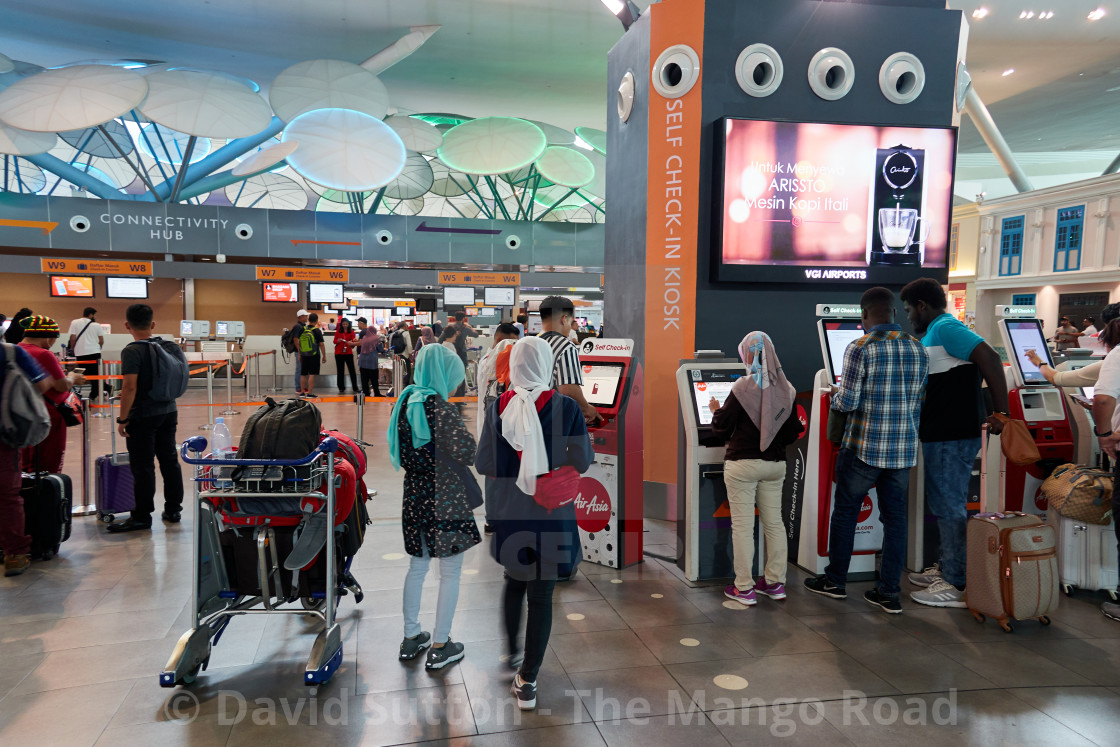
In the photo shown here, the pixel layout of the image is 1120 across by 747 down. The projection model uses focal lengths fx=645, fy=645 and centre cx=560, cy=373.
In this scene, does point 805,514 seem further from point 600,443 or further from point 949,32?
point 949,32

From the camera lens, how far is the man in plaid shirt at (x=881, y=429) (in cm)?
330

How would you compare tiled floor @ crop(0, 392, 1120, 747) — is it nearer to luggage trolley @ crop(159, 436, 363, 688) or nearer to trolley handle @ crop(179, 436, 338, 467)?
luggage trolley @ crop(159, 436, 363, 688)

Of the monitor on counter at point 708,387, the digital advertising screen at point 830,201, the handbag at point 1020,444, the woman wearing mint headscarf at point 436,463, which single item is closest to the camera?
the woman wearing mint headscarf at point 436,463

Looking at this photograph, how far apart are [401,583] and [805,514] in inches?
98.3

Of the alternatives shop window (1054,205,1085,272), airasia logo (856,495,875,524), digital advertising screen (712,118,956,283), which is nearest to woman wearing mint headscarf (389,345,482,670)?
airasia logo (856,495,875,524)

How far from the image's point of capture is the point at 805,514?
4023 millimetres

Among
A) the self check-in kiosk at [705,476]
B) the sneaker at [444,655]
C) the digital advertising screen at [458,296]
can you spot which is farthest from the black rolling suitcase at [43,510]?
the digital advertising screen at [458,296]

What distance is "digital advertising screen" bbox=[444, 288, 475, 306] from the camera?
57.7 feet

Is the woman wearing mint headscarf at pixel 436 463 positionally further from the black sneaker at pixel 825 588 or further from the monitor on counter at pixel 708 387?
the black sneaker at pixel 825 588

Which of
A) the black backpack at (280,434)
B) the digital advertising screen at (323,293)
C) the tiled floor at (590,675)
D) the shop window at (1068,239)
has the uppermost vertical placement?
the shop window at (1068,239)

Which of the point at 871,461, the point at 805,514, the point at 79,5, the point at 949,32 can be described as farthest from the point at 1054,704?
the point at 79,5

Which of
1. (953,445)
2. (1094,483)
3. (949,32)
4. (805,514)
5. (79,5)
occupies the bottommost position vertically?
(805,514)

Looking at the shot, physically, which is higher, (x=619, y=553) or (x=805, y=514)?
(x=805, y=514)

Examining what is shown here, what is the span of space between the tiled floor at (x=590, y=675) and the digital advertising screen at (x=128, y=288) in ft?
49.2
